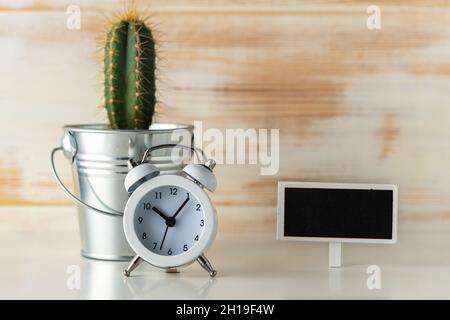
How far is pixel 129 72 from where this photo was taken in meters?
1.43

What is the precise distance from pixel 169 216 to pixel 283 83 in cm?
46

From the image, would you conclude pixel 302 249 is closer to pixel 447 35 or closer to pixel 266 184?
pixel 266 184

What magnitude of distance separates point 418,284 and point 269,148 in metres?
0.47

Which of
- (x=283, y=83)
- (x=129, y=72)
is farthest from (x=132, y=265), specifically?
Result: (x=283, y=83)

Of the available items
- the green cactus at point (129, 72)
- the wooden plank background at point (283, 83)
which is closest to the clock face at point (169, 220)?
the green cactus at point (129, 72)

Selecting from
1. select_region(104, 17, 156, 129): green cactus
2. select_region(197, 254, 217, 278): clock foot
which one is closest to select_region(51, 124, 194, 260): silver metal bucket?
select_region(104, 17, 156, 129): green cactus

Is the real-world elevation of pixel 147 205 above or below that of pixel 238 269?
above

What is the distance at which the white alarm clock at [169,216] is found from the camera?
1307 millimetres

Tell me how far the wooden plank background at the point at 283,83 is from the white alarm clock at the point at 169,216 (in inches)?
13.7

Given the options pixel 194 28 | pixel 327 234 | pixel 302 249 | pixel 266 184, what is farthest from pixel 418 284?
pixel 194 28

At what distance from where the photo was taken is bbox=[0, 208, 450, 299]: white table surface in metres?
1.23

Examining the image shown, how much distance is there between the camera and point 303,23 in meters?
1.65

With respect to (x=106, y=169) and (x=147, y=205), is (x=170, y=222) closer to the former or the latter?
(x=147, y=205)

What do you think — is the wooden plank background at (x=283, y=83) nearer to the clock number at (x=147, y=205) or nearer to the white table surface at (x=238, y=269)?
the white table surface at (x=238, y=269)
